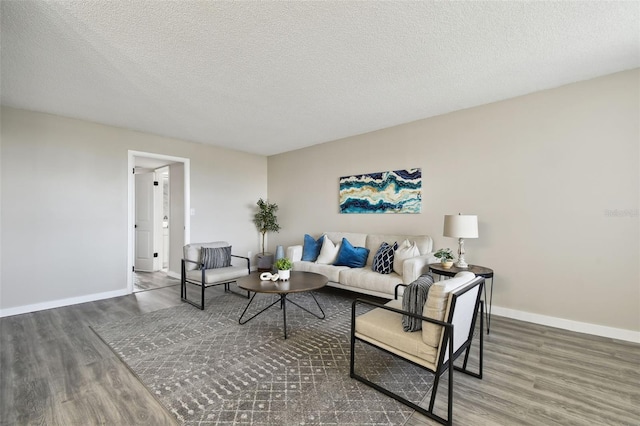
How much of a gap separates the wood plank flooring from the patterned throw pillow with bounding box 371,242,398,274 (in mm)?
1311

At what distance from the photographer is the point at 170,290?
459cm

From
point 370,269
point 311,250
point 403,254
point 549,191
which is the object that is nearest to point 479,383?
point 403,254

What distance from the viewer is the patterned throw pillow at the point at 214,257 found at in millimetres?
4070

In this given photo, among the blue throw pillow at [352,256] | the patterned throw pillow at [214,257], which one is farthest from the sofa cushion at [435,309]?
the patterned throw pillow at [214,257]

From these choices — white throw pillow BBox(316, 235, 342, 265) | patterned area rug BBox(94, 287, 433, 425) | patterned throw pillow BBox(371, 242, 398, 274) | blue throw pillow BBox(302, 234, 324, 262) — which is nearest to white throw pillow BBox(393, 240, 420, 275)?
patterned throw pillow BBox(371, 242, 398, 274)

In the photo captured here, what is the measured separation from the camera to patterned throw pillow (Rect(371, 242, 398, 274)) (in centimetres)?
372

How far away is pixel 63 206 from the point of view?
12.7 ft

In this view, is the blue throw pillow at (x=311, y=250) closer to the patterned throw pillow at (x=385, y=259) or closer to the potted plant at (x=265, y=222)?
the patterned throw pillow at (x=385, y=259)

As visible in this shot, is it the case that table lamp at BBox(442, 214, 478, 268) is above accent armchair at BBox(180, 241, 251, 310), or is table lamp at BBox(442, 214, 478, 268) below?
above

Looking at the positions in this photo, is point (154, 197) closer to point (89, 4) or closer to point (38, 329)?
point (38, 329)

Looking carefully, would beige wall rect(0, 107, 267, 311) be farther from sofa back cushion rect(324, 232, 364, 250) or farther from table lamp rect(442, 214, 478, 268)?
table lamp rect(442, 214, 478, 268)

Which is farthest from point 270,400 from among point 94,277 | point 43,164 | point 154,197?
point 154,197

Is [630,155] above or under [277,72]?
under

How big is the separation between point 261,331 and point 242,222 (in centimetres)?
339
